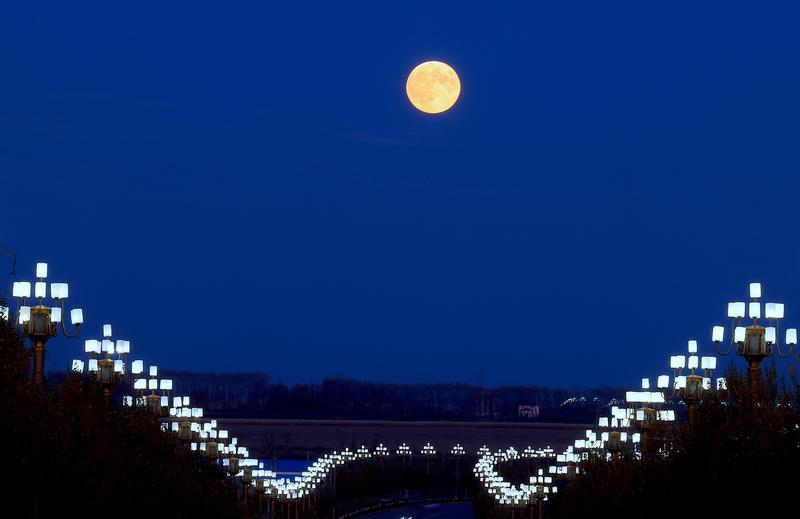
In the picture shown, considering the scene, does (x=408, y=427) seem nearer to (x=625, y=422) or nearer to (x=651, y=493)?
(x=625, y=422)

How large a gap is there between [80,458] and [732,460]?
465 inches

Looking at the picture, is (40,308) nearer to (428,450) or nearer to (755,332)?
(755,332)

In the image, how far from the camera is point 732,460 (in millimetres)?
26672

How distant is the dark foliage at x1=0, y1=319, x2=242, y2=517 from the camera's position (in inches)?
1014

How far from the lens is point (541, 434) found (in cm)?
14400

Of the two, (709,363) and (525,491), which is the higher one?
(709,363)

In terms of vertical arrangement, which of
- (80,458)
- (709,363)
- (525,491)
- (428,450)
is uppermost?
(709,363)

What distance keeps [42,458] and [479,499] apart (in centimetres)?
7812

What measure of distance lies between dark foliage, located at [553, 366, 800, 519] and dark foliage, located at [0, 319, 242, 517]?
1069 cm

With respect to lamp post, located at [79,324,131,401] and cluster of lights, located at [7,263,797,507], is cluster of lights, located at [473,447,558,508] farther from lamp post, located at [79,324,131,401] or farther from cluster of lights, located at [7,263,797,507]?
lamp post, located at [79,324,131,401]

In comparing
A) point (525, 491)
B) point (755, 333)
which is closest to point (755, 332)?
point (755, 333)

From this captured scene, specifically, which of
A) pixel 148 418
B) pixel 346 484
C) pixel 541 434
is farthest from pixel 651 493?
pixel 541 434

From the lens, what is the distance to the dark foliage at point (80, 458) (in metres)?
25.8

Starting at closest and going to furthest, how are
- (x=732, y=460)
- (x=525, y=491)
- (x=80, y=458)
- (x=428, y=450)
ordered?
(x=732, y=460) → (x=80, y=458) → (x=525, y=491) → (x=428, y=450)
